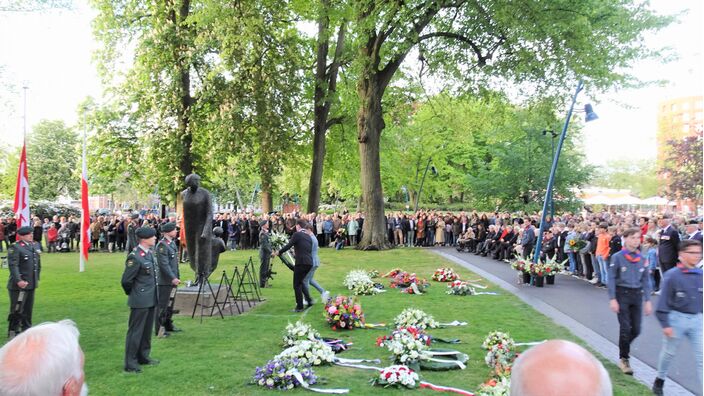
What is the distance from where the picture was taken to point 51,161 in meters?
57.3

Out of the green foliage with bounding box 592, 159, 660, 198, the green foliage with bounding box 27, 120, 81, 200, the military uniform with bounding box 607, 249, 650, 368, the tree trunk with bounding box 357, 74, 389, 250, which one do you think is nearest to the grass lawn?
the military uniform with bounding box 607, 249, 650, 368

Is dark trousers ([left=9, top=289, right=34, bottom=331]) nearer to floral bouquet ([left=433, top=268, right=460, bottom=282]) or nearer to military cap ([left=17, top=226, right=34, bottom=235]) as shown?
military cap ([left=17, top=226, right=34, bottom=235])

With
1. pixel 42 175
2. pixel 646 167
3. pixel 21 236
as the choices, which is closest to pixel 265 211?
pixel 21 236

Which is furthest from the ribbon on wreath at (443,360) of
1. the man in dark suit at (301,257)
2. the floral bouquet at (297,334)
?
the man in dark suit at (301,257)

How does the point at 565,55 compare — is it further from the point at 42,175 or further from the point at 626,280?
the point at 42,175

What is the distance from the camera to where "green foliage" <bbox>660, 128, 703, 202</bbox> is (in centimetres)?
3725

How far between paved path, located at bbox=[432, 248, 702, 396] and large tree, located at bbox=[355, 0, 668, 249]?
7.60 metres

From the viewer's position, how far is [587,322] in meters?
11.0

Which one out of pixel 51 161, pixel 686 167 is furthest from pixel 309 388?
pixel 51 161

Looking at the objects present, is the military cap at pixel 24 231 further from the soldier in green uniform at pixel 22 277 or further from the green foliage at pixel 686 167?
the green foliage at pixel 686 167

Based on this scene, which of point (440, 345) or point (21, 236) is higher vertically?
point (21, 236)

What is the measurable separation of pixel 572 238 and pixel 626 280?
36.9 ft

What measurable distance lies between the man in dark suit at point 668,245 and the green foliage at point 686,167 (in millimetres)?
26099

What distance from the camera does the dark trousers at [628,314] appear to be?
7.89 m
